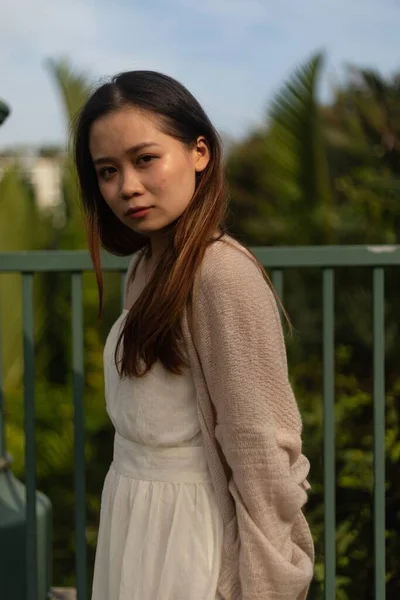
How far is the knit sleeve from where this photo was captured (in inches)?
55.2

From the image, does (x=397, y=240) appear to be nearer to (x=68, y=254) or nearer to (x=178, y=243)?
(x=68, y=254)

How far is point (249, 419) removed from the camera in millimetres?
1399

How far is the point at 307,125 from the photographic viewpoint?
5137 millimetres

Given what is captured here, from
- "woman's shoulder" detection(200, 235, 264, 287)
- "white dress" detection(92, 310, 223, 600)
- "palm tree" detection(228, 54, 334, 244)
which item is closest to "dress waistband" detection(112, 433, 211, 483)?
"white dress" detection(92, 310, 223, 600)

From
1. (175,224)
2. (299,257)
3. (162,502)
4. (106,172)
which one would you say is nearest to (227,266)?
(175,224)

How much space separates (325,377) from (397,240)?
7.35 ft

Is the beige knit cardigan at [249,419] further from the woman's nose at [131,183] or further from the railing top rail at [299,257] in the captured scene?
the railing top rail at [299,257]

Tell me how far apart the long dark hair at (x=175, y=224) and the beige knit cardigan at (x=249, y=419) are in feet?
0.09

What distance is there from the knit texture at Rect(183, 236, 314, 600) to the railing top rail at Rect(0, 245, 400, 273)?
0.75 meters

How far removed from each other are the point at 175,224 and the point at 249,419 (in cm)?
35

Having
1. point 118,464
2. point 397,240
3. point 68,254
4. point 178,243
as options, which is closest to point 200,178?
point 178,243

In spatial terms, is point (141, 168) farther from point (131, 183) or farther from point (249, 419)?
point (249, 419)

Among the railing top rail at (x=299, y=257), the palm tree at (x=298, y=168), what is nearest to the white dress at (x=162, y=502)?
the railing top rail at (x=299, y=257)

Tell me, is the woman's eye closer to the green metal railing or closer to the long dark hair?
the long dark hair
